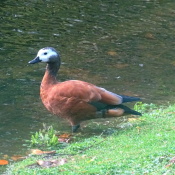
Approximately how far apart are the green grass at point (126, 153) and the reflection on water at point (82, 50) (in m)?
1.06

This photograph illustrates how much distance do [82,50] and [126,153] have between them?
646 cm

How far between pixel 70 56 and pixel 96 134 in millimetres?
4436

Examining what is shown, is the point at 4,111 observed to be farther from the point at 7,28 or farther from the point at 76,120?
the point at 7,28

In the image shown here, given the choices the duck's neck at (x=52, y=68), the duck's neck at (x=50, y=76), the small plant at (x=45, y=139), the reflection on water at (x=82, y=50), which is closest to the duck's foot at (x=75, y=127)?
the reflection on water at (x=82, y=50)

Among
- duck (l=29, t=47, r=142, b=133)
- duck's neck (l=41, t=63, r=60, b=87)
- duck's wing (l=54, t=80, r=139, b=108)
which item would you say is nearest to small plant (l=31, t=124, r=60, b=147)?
duck (l=29, t=47, r=142, b=133)

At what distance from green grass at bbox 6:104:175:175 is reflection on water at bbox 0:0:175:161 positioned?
3.49 ft

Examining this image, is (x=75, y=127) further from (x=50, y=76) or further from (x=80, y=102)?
(x=50, y=76)

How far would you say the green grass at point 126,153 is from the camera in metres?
4.23

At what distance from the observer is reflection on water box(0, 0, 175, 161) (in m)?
7.51

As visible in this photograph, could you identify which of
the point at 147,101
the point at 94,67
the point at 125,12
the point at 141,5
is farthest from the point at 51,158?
the point at 141,5

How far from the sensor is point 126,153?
4.81 meters

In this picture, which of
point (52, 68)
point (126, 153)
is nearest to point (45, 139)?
point (52, 68)

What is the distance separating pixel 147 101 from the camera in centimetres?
812

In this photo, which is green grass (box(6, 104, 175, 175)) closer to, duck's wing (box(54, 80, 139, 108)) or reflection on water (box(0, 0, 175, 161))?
duck's wing (box(54, 80, 139, 108))
